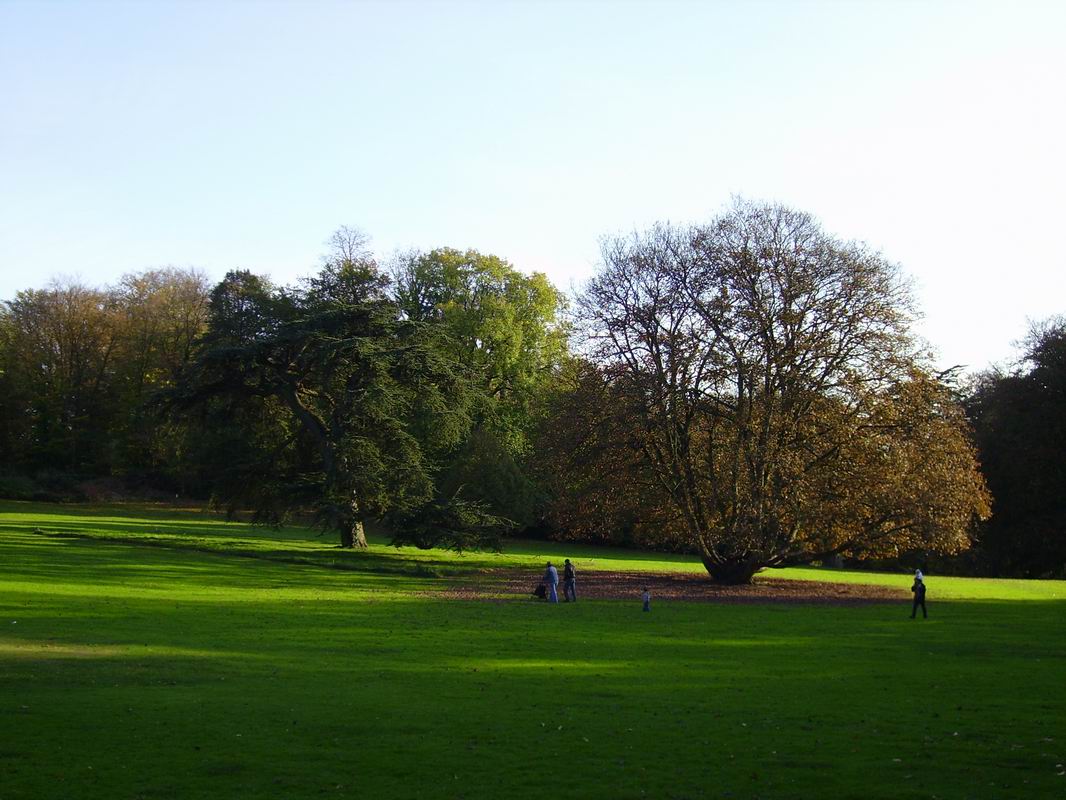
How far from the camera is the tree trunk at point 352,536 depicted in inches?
2146

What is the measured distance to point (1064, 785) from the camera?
11750mm

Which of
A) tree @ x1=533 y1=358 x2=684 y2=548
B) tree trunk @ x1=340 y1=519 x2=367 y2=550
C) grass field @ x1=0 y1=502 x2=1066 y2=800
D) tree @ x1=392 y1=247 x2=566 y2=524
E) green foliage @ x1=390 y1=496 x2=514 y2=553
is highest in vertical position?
tree @ x1=392 y1=247 x2=566 y2=524

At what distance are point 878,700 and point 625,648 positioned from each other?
7.60m

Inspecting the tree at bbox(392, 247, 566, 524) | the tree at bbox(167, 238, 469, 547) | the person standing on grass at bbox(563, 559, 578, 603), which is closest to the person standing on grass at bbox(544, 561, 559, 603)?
the person standing on grass at bbox(563, 559, 578, 603)

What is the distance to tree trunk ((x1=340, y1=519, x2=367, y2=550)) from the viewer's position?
5451 cm

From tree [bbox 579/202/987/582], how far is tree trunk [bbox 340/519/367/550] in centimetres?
1766

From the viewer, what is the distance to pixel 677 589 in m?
44.0

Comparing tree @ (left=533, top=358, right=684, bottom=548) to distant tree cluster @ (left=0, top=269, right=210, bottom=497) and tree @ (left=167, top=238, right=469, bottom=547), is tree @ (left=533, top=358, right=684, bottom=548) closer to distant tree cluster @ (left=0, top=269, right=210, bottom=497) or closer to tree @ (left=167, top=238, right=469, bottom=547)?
tree @ (left=167, top=238, right=469, bottom=547)

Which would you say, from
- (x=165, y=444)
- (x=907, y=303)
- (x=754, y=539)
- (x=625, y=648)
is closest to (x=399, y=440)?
(x=754, y=539)

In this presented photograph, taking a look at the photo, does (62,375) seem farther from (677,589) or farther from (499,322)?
(677,589)

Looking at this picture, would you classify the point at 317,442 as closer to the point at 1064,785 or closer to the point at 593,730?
the point at 593,730

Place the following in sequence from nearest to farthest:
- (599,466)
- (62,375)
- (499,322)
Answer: (599,466)
(499,322)
(62,375)

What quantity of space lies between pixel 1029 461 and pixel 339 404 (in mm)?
49326

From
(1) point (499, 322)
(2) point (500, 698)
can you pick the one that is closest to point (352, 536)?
(1) point (499, 322)
